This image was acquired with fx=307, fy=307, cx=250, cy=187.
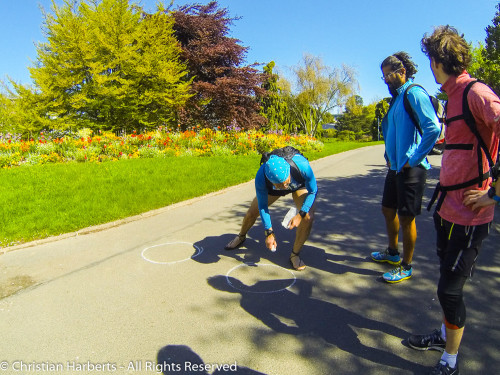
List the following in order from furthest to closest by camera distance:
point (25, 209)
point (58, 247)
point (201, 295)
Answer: point (25, 209) → point (58, 247) → point (201, 295)

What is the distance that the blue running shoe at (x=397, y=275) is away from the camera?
131 inches

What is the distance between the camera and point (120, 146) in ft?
35.8

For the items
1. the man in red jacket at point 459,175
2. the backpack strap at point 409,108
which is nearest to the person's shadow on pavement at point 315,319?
the man in red jacket at point 459,175

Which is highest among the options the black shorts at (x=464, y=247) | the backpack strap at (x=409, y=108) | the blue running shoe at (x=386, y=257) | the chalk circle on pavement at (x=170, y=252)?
the backpack strap at (x=409, y=108)

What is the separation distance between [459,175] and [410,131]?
113 cm

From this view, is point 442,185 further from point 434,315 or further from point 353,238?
point 353,238

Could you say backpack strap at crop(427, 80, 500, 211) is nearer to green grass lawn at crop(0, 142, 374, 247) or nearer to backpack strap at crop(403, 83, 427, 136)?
backpack strap at crop(403, 83, 427, 136)

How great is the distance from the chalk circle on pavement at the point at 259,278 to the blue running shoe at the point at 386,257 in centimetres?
112

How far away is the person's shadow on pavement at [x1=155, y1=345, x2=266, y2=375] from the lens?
221cm

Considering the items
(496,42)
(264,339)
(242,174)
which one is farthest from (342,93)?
(264,339)

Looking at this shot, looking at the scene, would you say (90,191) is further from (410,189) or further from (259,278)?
(410,189)

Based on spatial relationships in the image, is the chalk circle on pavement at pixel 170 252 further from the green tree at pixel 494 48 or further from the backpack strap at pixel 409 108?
the green tree at pixel 494 48

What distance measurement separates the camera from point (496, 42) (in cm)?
2189

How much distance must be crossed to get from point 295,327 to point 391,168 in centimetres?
194
